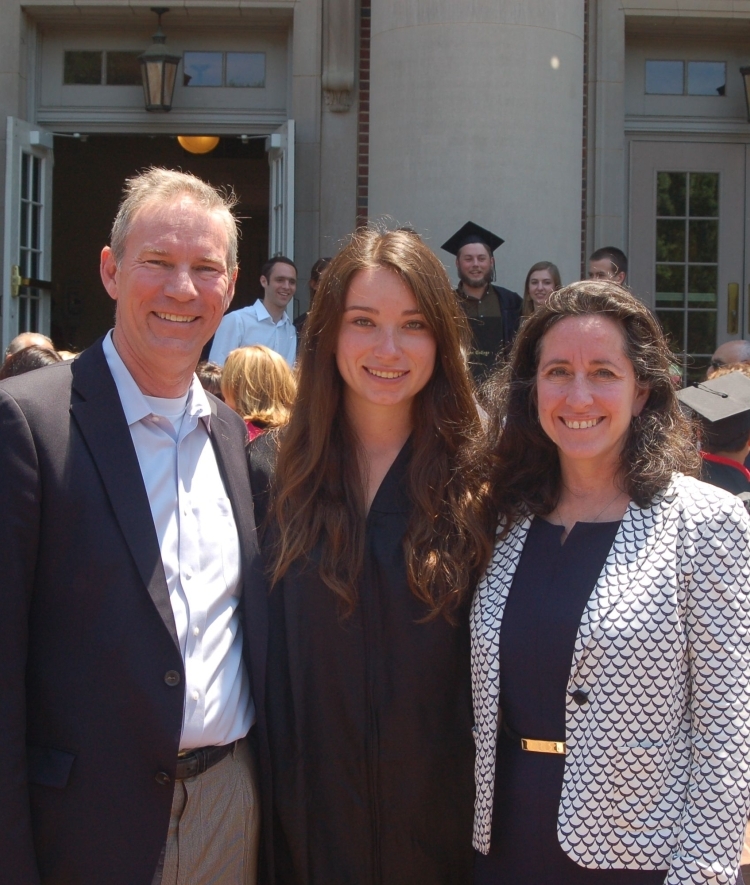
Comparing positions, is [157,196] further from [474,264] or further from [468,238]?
[468,238]

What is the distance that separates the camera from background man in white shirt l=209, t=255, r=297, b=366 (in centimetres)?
724

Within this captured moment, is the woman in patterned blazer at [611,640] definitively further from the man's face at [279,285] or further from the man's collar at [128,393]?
the man's face at [279,285]

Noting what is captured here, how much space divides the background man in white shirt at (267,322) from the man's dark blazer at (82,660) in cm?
506

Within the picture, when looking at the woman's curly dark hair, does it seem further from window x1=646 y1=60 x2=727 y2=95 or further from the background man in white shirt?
window x1=646 y1=60 x2=727 y2=95

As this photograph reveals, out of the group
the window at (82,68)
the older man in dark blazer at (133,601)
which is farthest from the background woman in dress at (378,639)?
the window at (82,68)

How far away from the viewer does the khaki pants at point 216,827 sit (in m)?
2.29

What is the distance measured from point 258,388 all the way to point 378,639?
8.01 feet

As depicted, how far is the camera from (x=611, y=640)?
2176 millimetres

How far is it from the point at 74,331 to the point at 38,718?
45.0 ft

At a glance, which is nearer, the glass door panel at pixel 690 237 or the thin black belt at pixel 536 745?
the thin black belt at pixel 536 745

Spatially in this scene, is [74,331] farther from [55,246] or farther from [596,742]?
[596,742]

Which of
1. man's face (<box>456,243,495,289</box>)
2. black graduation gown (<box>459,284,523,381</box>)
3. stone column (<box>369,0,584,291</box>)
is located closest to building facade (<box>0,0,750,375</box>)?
stone column (<box>369,0,584,291</box>)

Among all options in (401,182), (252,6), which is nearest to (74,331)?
(252,6)

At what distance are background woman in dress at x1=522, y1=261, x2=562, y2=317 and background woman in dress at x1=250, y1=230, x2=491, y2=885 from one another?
4059 millimetres
